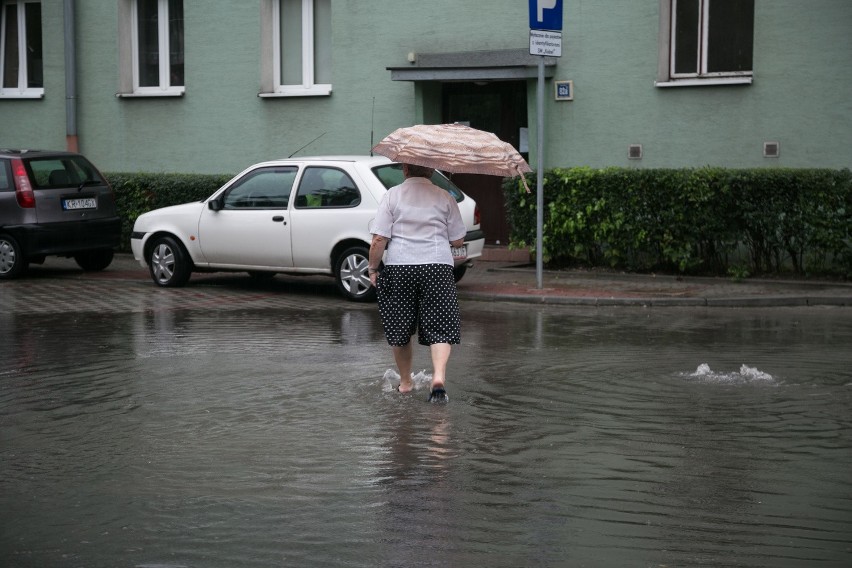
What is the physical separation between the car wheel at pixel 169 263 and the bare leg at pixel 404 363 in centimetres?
756

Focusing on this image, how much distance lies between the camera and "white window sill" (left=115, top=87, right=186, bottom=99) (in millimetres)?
21453

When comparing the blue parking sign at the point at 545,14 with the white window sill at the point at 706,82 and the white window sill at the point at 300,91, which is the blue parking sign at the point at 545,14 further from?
the white window sill at the point at 300,91

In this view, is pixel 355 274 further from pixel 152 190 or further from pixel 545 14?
pixel 152 190

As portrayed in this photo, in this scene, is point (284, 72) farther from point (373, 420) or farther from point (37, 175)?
point (373, 420)

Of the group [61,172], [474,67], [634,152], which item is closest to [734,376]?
[634,152]

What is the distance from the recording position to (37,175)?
17.1 meters

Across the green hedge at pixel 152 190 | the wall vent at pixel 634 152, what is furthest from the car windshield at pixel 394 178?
the green hedge at pixel 152 190

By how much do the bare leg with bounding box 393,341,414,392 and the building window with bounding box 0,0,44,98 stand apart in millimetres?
16252

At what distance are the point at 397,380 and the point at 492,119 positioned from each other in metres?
10.6

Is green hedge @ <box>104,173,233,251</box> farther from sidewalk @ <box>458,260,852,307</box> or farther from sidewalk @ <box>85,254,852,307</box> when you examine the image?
sidewalk @ <box>458,260,852,307</box>

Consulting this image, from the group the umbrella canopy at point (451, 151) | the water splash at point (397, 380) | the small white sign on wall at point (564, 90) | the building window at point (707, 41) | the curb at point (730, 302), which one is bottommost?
the water splash at point (397, 380)

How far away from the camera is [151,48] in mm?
21953

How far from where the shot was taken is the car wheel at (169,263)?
51.4 ft

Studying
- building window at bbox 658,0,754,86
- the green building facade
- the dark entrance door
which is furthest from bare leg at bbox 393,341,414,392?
the dark entrance door
